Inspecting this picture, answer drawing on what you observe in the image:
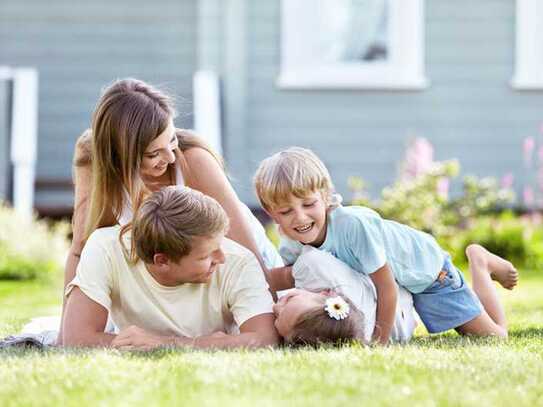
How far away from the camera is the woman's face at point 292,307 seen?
4.32 m

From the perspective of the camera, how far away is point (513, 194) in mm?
11359

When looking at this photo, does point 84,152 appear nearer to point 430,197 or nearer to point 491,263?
point 491,263

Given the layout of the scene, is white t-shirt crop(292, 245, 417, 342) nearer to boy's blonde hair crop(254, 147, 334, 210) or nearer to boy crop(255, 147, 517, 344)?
boy crop(255, 147, 517, 344)

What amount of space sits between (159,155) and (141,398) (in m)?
1.73

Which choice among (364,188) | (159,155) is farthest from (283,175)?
(364,188)

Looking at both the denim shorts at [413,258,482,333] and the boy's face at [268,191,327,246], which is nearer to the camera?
the boy's face at [268,191,327,246]

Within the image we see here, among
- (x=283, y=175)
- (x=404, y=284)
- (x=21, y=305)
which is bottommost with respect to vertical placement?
(x=21, y=305)

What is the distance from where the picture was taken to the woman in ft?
15.3

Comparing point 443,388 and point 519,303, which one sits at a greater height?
point 443,388

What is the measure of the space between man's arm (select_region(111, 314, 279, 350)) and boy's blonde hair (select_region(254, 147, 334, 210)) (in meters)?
0.51

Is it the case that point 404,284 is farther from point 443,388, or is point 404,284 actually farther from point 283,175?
point 443,388

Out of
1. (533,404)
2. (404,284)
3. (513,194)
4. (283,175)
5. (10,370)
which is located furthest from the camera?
(513,194)

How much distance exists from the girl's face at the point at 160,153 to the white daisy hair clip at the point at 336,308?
929 millimetres

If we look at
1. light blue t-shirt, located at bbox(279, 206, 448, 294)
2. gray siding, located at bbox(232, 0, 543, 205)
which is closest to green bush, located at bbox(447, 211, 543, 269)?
gray siding, located at bbox(232, 0, 543, 205)
